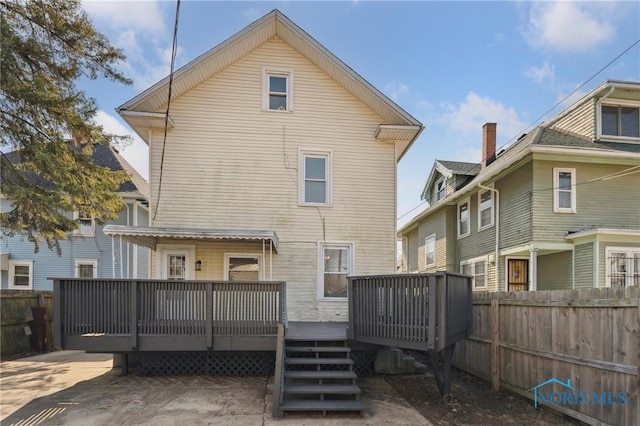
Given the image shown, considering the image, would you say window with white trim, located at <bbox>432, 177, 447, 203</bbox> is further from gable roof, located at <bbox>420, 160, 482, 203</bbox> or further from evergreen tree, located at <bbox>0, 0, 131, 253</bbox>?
evergreen tree, located at <bbox>0, 0, 131, 253</bbox>

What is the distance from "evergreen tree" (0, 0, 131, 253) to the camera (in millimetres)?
8453

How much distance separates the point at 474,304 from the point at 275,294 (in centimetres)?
405

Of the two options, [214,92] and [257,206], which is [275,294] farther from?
[214,92]

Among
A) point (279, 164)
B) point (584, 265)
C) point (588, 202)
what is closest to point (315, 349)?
point (279, 164)

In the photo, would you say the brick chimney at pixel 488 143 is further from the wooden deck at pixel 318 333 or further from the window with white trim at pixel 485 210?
the wooden deck at pixel 318 333

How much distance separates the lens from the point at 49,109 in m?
8.82

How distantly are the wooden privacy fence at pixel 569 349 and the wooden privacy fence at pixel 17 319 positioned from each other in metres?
11.6

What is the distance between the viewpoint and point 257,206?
9336 mm

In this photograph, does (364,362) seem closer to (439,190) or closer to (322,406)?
(322,406)

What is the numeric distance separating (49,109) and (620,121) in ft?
55.6

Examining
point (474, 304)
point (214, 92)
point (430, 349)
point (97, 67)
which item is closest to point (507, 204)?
point (474, 304)

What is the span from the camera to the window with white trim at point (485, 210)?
13.6 metres

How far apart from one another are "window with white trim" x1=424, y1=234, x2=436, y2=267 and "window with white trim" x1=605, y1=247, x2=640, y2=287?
7.84 meters

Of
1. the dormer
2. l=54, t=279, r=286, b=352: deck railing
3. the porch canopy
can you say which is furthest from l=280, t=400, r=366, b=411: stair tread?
the dormer
